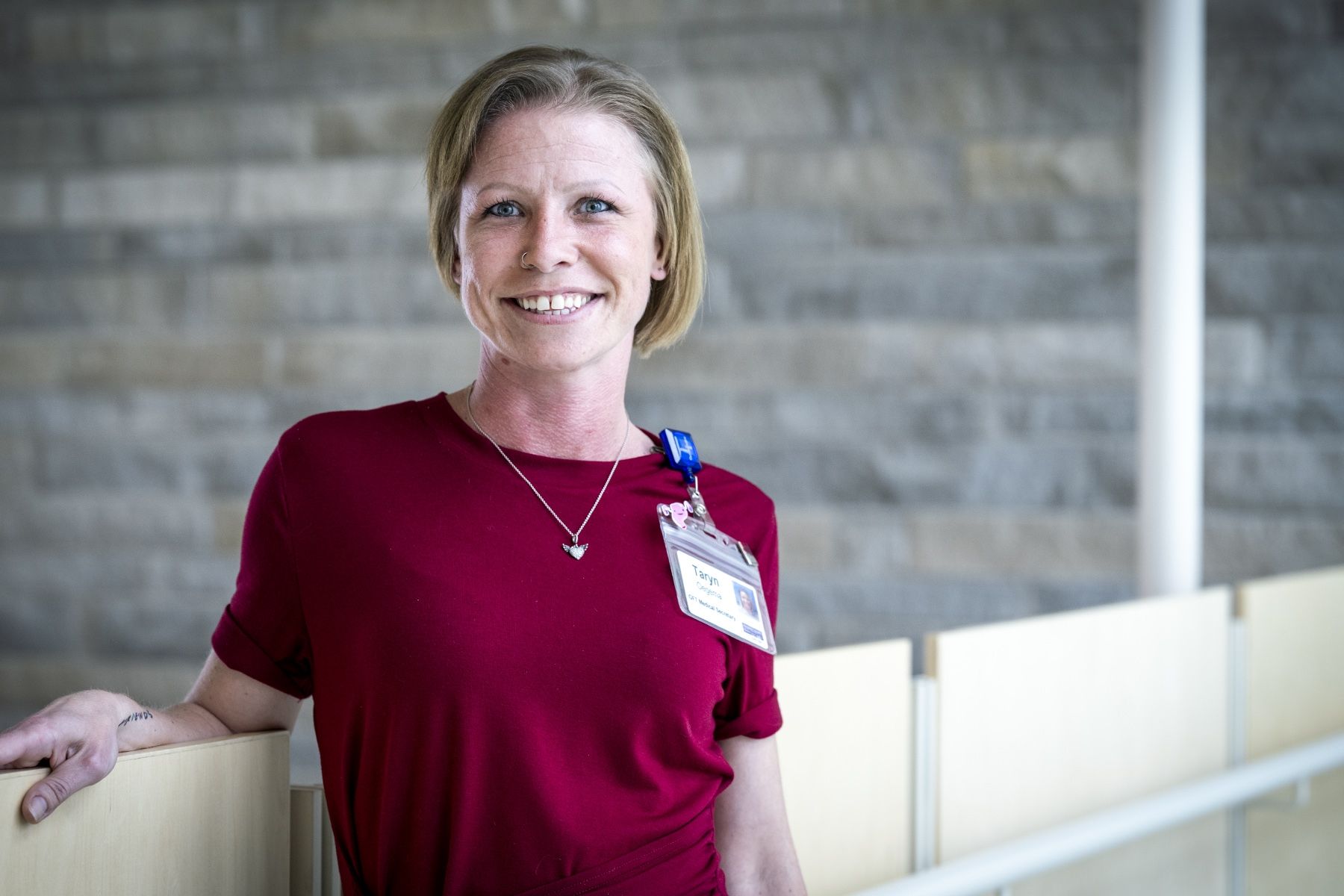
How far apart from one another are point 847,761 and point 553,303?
0.76 metres

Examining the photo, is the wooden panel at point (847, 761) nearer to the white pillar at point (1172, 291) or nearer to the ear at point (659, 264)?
the ear at point (659, 264)

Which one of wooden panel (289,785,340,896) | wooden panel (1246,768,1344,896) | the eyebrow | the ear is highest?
the eyebrow

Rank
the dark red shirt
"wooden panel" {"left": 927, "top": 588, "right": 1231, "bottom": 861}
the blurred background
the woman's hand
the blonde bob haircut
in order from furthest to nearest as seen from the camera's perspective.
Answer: the blurred background, "wooden panel" {"left": 927, "top": 588, "right": 1231, "bottom": 861}, the blonde bob haircut, the dark red shirt, the woman's hand

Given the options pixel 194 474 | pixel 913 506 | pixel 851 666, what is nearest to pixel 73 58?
pixel 194 474

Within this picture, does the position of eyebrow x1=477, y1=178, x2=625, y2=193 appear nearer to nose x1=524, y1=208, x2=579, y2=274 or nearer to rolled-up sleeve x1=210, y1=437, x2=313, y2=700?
nose x1=524, y1=208, x2=579, y2=274

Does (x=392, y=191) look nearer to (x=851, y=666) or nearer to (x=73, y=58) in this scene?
(x=73, y=58)

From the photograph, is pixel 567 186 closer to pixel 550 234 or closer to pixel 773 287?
pixel 550 234

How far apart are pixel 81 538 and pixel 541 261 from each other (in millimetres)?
3181

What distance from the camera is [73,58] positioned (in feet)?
12.9

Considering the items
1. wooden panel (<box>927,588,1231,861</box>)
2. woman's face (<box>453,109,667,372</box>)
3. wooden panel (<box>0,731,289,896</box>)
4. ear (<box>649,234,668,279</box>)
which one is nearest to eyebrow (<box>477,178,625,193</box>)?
woman's face (<box>453,109,667,372</box>)

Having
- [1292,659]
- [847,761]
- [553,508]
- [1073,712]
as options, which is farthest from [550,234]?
[1292,659]

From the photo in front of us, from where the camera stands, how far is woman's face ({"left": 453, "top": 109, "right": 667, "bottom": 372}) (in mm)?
1167

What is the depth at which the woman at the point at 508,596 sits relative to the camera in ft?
3.55

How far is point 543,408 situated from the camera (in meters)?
1.22
